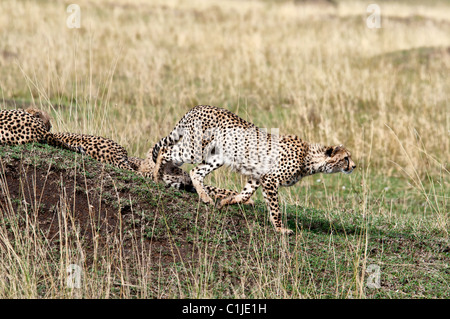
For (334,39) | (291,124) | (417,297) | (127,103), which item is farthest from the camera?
(334,39)

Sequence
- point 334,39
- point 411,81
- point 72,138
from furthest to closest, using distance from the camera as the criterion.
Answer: point 334,39, point 411,81, point 72,138

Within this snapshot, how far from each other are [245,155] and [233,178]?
238 centimetres

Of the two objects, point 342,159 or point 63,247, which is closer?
point 63,247

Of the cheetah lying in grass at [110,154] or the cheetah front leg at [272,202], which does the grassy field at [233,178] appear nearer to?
the cheetah front leg at [272,202]

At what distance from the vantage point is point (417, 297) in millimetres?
4426

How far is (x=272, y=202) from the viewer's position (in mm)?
5328

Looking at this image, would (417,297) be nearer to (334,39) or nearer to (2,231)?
(2,231)

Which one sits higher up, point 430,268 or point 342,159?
point 342,159

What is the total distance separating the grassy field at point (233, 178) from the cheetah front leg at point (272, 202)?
0.11 metres

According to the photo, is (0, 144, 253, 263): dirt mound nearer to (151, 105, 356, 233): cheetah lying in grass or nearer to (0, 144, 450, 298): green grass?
(0, 144, 450, 298): green grass

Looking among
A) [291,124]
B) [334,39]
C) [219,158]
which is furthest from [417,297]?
[334,39]

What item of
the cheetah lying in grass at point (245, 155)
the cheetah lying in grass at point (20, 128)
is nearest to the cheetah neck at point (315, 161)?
the cheetah lying in grass at point (245, 155)

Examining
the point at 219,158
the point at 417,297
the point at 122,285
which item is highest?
the point at 219,158

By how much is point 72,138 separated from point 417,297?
130 inches
